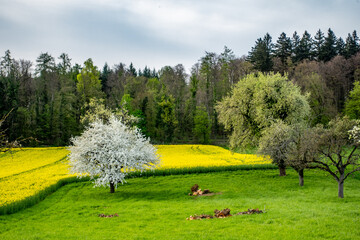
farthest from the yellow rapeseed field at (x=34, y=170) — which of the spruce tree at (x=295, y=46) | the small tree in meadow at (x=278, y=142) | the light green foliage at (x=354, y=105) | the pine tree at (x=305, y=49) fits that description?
the pine tree at (x=305, y=49)

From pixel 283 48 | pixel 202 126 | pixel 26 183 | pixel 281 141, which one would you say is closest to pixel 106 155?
pixel 26 183

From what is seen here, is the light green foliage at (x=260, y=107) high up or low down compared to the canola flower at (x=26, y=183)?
up

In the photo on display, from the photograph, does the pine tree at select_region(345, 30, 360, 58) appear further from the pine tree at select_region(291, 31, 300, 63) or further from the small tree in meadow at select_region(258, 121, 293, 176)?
the small tree in meadow at select_region(258, 121, 293, 176)

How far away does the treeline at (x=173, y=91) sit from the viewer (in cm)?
6612

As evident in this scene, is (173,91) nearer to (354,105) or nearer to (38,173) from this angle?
(354,105)

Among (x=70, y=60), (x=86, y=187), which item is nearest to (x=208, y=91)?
(x=70, y=60)

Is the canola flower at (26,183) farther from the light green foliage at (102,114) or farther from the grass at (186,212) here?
the light green foliage at (102,114)

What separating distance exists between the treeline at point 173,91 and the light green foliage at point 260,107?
33052mm

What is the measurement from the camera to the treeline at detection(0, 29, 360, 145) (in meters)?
66.1

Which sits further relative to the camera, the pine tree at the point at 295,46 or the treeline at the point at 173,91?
the pine tree at the point at 295,46

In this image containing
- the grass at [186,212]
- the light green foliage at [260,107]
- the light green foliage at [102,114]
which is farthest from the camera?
the light green foliage at [102,114]

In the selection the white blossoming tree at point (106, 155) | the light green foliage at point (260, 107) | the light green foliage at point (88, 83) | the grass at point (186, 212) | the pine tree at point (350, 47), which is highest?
the pine tree at point (350, 47)

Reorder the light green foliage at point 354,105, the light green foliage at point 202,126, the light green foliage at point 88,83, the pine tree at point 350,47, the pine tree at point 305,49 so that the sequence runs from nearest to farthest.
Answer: the light green foliage at point 354,105
the light green foliage at point 202,126
the light green foliage at point 88,83
the pine tree at point 350,47
the pine tree at point 305,49

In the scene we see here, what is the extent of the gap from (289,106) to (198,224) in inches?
830
